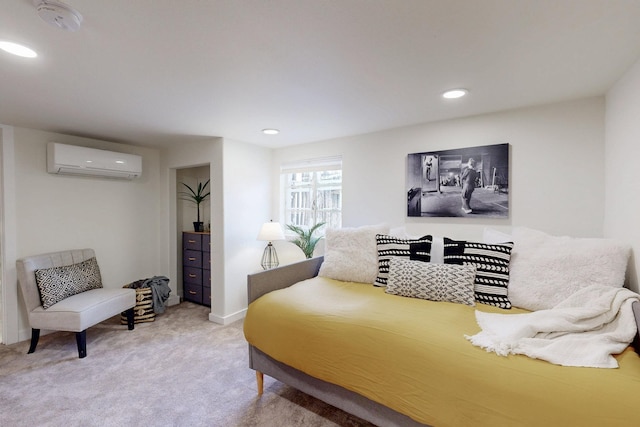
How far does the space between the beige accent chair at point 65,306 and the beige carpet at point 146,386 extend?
26cm

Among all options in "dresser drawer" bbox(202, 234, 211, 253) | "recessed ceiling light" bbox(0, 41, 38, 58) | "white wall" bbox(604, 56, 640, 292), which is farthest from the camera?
"dresser drawer" bbox(202, 234, 211, 253)

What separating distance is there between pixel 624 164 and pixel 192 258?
181 inches

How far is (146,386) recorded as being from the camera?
85.2 inches

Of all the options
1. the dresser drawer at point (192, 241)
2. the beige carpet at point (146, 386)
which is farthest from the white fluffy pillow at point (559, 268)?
the dresser drawer at point (192, 241)

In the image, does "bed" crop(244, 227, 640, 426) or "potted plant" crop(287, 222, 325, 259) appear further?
"potted plant" crop(287, 222, 325, 259)

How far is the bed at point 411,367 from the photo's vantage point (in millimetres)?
1090

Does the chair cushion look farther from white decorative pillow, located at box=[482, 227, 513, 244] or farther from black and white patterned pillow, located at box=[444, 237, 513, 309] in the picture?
white decorative pillow, located at box=[482, 227, 513, 244]

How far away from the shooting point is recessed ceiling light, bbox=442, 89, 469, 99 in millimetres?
2034

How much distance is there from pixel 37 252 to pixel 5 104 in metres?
1.62

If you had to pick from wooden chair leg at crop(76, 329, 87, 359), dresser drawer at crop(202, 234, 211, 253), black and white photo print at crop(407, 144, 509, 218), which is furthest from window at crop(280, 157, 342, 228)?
wooden chair leg at crop(76, 329, 87, 359)

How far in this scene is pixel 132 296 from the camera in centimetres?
318

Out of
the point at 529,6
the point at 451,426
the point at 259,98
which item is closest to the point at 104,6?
the point at 259,98

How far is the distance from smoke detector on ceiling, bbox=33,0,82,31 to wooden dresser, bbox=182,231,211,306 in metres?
2.88

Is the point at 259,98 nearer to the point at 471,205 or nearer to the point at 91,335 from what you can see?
the point at 471,205
